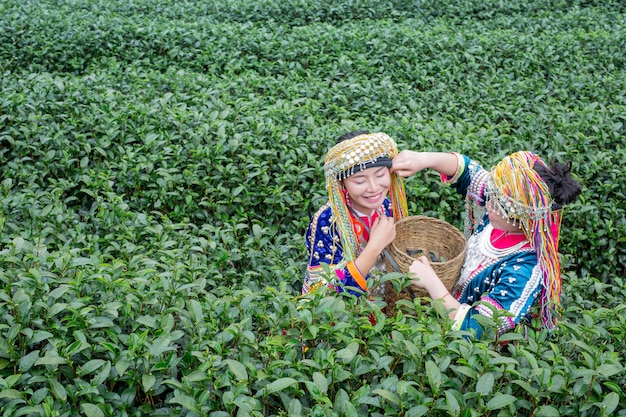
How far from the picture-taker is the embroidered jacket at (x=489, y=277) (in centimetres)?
247

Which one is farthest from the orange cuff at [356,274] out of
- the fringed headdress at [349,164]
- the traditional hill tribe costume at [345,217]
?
the fringed headdress at [349,164]

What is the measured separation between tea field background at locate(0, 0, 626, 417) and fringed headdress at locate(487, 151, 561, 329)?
201mm

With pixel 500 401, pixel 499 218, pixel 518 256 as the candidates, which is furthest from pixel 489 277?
pixel 500 401

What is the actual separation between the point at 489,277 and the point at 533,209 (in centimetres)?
33

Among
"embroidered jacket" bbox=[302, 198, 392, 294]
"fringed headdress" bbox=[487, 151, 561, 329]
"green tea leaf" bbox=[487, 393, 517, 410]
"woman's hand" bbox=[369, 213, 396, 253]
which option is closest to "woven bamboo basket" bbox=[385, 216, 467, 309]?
"woman's hand" bbox=[369, 213, 396, 253]

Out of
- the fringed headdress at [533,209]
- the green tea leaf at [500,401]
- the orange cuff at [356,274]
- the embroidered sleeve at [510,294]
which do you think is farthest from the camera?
the orange cuff at [356,274]

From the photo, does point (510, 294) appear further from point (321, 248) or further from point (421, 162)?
point (321, 248)

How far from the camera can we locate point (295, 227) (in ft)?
13.5

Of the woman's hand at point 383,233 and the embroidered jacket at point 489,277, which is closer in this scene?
the embroidered jacket at point 489,277

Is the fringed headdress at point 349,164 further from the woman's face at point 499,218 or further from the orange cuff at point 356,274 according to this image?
the woman's face at point 499,218

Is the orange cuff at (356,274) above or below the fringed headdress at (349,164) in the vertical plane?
below

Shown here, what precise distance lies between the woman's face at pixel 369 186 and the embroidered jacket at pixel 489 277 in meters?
0.39

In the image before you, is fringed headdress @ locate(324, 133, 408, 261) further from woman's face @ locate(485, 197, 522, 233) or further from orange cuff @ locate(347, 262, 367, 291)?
woman's face @ locate(485, 197, 522, 233)

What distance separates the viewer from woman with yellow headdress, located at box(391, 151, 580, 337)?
251 centimetres
